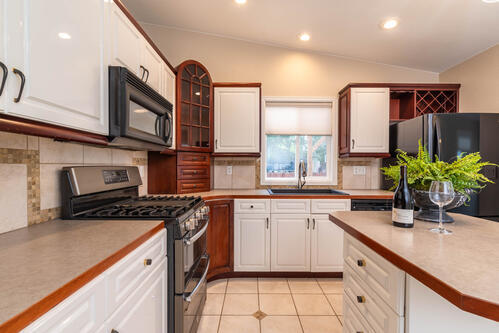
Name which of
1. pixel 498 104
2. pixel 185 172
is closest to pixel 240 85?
pixel 185 172

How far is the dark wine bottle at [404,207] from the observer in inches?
44.3

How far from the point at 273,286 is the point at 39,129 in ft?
7.44

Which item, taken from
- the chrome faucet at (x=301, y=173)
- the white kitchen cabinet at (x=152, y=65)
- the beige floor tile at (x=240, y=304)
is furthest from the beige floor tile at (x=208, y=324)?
the white kitchen cabinet at (x=152, y=65)

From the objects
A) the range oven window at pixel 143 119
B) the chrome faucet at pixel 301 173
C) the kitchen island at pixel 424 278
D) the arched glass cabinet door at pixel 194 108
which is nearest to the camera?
the kitchen island at pixel 424 278

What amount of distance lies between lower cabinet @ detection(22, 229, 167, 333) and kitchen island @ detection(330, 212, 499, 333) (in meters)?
0.97

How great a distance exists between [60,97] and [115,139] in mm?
386

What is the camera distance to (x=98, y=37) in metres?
1.22

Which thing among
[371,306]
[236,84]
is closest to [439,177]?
[371,306]

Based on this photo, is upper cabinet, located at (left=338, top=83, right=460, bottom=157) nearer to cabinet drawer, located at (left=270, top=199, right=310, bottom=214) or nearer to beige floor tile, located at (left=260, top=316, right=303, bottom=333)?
cabinet drawer, located at (left=270, top=199, right=310, bottom=214)

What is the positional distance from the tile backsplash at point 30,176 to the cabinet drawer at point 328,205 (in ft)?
6.85

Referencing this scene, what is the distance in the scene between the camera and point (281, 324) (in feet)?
6.02

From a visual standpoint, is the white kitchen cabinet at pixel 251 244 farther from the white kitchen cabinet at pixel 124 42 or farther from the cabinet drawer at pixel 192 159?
the white kitchen cabinet at pixel 124 42

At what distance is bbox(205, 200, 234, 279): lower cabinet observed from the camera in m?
2.38

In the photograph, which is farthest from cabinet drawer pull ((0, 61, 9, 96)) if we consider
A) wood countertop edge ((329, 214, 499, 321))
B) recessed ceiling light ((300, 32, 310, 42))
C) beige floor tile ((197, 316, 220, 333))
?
recessed ceiling light ((300, 32, 310, 42))
